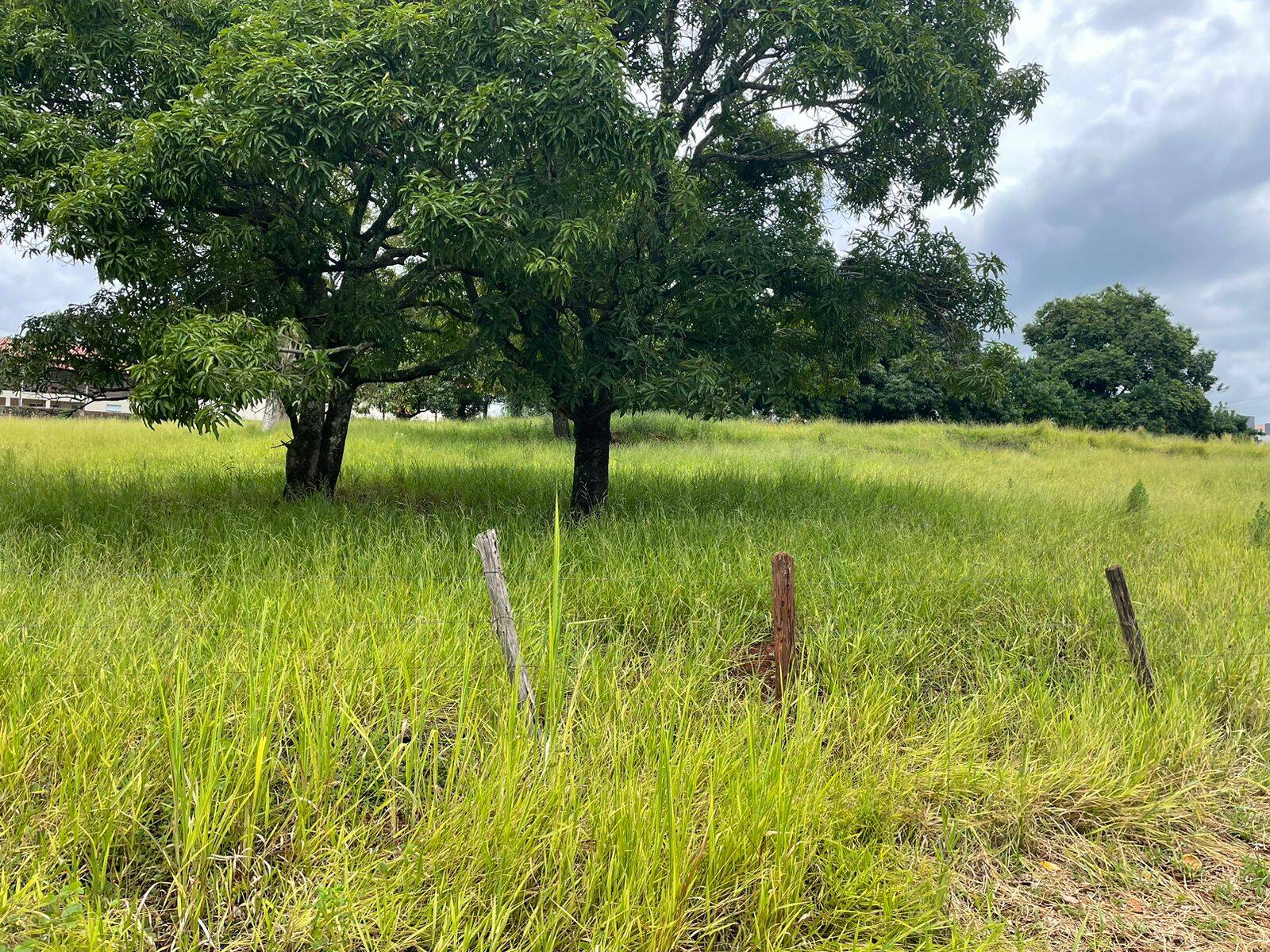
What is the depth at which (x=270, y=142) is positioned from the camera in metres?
4.74

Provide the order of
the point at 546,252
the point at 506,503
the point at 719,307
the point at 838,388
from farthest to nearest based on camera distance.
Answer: the point at 838,388 < the point at 506,503 < the point at 719,307 < the point at 546,252

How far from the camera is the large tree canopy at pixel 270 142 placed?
4738 millimetres

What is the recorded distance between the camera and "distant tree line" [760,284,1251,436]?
3291 centimetres

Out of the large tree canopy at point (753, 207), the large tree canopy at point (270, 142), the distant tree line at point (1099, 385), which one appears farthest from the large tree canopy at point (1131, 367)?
the large tree canopy at point (270, 142)

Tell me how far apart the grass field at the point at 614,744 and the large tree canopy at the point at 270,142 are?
1.75 m

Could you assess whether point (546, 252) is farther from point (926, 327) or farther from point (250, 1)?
point (926, 327)

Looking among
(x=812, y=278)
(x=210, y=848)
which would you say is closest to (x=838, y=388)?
(x=812, y=278)

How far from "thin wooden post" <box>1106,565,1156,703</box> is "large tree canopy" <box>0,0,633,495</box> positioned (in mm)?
4309

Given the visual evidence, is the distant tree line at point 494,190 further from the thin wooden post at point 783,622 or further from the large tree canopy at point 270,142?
the thin wooden post at point 783,622

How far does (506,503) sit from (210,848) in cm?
590

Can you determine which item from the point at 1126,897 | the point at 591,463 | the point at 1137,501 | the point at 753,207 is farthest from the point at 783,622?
the point at 1137,501

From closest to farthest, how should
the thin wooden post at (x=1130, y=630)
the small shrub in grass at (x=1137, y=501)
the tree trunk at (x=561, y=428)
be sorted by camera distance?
the thin wooden post at (x=1130, y=630)
the small shrub in grass at (x=1137, y=501)
the tree trunk at (x=561, y=428)

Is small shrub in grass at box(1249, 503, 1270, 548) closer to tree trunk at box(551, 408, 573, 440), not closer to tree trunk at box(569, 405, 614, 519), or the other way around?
tree trunk at box(569, 405, 614, 519)

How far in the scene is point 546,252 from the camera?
5262 millimetres
